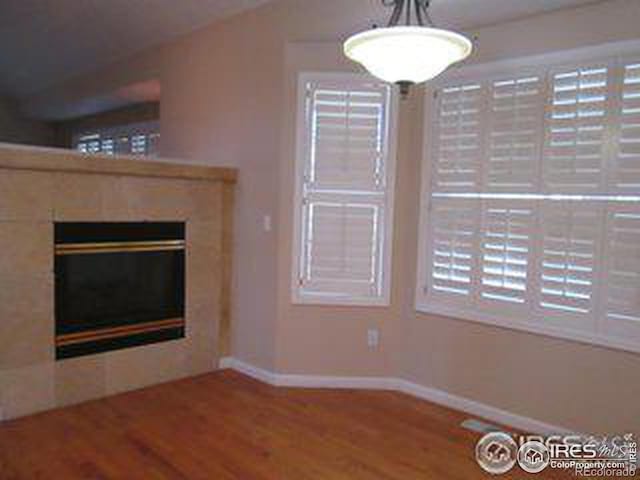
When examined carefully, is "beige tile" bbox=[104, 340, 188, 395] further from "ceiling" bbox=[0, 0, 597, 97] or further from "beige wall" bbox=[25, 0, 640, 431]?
"ceiling" bbox=[0, 0, 597, 97]

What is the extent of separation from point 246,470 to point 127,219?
1.88 meters

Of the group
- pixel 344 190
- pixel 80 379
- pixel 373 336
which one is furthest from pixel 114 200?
pixel 373 336

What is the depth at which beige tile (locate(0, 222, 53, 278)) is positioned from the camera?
3000 mm

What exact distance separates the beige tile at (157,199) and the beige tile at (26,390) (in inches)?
45.8

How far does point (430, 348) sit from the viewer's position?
11.9 feet

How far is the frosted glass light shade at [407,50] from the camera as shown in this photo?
1731mm

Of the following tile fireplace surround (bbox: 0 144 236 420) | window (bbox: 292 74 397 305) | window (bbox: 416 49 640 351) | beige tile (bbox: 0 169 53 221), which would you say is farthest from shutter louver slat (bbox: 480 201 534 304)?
beige tile (bbox: 0 169 53 221)

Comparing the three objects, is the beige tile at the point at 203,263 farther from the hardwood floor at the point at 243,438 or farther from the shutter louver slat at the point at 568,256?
the shutter louver slat at the point at 568,256

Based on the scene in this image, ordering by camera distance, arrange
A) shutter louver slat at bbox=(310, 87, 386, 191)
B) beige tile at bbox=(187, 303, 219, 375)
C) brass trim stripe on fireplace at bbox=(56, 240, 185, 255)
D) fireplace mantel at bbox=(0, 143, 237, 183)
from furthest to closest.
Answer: beige tile at bbox=(187, 303, 219, 375), shutter louver slat at bbox=(310, 87, 386, 191), brass trim stripe on fireplace at bbox=(56, 240, 185, 255), fireplace mantel at bbox=(0, 143, 237, 183)

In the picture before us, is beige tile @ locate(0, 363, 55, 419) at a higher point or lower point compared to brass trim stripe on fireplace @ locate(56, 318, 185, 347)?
lower

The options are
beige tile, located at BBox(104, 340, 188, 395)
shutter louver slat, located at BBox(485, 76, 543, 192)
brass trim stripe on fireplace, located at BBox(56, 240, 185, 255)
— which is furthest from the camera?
beige tile, located at BBox(104, 340, 188, 395)

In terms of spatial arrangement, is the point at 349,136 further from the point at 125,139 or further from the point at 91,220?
the point at 125,139
